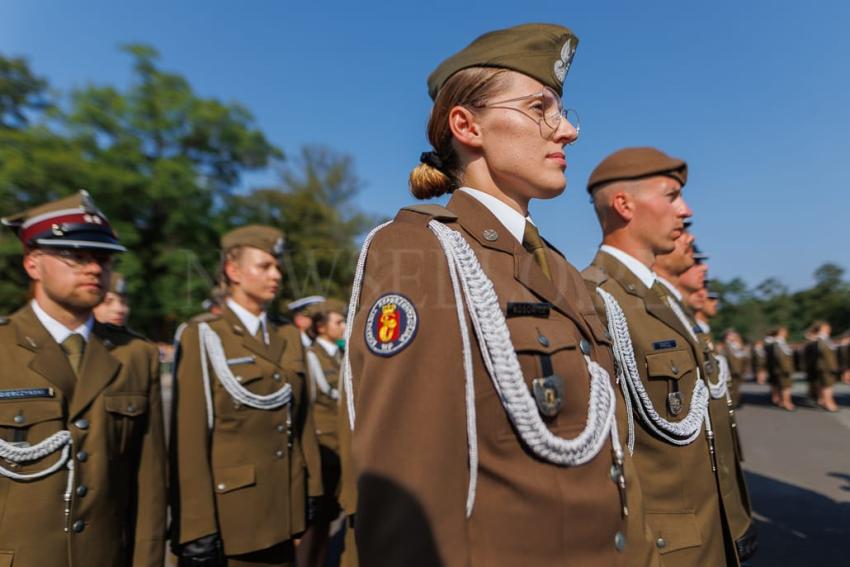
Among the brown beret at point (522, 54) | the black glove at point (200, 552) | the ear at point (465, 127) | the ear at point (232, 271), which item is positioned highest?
the brown beret at point (522, 54)

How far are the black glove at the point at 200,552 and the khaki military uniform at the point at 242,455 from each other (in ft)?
0.17

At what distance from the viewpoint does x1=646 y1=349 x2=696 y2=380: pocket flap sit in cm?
226

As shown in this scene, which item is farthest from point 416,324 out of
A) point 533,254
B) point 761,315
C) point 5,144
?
point 761,315

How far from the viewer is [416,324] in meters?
1.17

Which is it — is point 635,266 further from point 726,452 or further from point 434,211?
point 434,211

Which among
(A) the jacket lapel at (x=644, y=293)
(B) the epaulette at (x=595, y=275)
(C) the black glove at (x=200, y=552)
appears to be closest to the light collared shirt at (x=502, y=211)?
(B) the epaulette at (x=595, y=275)

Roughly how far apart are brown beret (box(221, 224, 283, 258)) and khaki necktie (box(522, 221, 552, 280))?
2.61 meters

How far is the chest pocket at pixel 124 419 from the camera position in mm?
2393

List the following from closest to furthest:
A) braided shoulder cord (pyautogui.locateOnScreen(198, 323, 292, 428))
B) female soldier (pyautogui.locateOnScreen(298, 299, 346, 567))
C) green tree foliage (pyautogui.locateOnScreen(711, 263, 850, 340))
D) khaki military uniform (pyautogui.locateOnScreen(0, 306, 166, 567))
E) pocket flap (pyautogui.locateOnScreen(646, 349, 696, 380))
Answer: khaki military uniform (pyautogui.locateOnScreen(0, 306, 166, 567))
pocket flap (pyautogui.locateOnScreen(646, 349, 696, 380))
braided shoulder cord (pyautogui.locateOnScreen(198, 323, 292, 428))
female soldier (pyautogui.locateOnScreen(298, 299, 346, 567))
green tree foliage (pyautogui.locateOnScreen(711, 263, 850, 340))

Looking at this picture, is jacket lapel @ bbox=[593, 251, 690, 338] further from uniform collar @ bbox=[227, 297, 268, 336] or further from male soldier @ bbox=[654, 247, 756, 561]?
uniform collar @ bbox=[227, 297, 268, 336]

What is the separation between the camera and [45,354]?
2340mm

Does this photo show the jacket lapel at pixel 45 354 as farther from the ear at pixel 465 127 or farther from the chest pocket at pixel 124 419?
the ear at pixel 465 127

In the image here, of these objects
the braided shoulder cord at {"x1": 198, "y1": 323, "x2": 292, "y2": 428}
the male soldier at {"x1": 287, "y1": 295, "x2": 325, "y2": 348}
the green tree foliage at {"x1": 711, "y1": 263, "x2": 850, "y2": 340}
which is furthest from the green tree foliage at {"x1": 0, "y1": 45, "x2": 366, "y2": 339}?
the green tree foliage at {"x1": 711, "y1": 263, "x2": 850, "y2": 340}

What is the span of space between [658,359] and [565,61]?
126 centimetres
